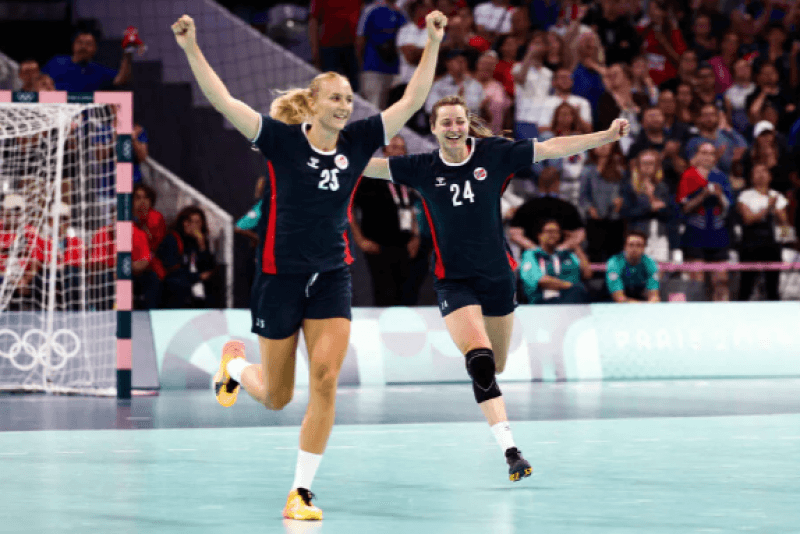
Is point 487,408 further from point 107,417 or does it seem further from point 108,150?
point 108,150

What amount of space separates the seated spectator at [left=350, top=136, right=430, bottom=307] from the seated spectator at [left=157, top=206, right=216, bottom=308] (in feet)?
6.24

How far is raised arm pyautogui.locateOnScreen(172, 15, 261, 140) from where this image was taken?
20.0 ft

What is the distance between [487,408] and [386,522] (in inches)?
76.7

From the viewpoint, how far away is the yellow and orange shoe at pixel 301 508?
6148 mm

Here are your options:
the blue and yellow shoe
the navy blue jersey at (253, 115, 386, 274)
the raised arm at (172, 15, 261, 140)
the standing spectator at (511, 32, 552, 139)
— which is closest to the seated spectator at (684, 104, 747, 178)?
the standing spectator at (511, 32, 552, 139)

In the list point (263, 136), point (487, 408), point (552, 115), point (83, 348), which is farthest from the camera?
point (552, 115)

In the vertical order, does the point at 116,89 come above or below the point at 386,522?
above

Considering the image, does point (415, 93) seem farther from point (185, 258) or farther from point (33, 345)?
point (185, 258)

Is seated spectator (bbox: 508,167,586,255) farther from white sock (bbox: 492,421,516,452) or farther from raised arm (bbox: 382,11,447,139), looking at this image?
raised arm (bbox: 382,11,447,139)

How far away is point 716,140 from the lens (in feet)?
61.6

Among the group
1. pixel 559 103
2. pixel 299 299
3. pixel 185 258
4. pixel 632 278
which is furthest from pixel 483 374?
pixel 559 103

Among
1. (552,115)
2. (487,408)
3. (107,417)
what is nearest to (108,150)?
(107,417)

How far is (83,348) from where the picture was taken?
1445 cm

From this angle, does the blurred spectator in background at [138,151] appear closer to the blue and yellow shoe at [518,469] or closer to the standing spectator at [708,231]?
the standing spectator at [708,231]
